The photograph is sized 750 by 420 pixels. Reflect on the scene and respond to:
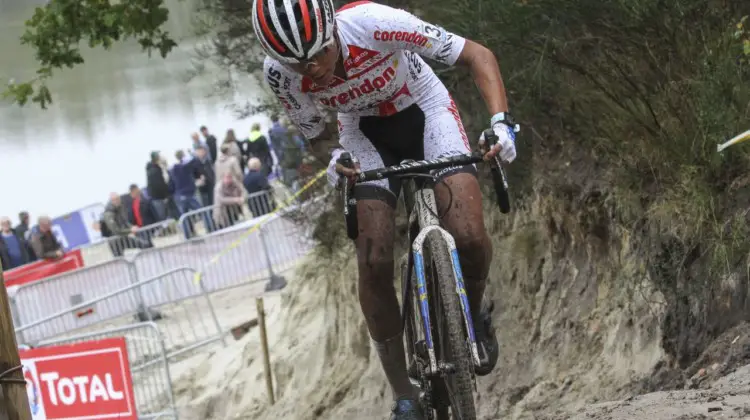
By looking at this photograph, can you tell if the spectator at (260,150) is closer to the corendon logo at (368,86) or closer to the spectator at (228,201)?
the spectator at (228,201)

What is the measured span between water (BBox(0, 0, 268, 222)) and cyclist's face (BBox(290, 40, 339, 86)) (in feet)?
79.7

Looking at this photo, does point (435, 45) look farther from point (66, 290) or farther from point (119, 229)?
point (119, 229)

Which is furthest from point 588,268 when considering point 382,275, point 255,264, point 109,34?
point 255,264

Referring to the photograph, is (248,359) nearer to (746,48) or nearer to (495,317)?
(495,317)

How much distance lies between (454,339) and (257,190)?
16.3 meters

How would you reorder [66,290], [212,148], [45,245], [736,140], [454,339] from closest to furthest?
[454,339] < [736,140] < [66,290] < [45,245] < [212,148]

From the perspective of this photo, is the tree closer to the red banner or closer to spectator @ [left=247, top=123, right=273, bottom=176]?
the red banner

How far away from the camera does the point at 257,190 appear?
21062 millimetres

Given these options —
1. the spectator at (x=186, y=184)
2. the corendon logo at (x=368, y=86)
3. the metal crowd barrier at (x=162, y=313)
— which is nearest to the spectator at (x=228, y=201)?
the spectator at (x=186, y=184)

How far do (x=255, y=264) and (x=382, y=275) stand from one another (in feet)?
44.5

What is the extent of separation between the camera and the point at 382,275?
18.0ft

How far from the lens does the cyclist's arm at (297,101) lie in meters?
5.59

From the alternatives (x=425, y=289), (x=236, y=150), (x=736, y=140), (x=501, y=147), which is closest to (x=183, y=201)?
(x=236, y=150)

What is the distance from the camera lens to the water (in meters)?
35.5
